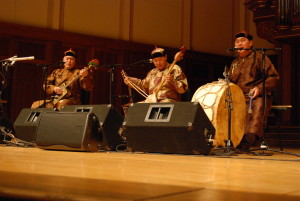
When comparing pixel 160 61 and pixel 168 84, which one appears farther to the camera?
pixel 160 61

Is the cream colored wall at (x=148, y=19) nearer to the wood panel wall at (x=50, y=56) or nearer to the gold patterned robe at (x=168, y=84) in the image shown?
the wood panel wall at (x=50, y=56)

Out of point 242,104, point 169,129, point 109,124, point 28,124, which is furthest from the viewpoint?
point 28,124

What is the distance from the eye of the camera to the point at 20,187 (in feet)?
3.80

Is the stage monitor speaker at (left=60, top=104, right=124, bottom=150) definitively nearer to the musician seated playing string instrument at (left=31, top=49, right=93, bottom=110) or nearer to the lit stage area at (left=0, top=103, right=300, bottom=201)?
the lit stage area at (left=0, top=103, right=300, bottom=201)

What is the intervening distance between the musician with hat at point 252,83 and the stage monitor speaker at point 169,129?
0.77 m

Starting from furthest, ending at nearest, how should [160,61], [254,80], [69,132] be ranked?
1. [160,61]
2. [254,80]
3. [69,132]

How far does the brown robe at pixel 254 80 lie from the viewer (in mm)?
4207

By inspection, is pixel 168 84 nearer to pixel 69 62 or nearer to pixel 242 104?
pixel 242 104

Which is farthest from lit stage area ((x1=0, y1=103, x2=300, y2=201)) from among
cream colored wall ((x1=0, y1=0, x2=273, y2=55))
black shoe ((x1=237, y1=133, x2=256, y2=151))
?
cream colored wall ((x1=0, y1=0, x2=273, y2=55))

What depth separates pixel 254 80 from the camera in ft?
14.6

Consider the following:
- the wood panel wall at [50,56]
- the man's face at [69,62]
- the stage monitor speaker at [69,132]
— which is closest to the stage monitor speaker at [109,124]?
the stage monitor speaker at [69,132]

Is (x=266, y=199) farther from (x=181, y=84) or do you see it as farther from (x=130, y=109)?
(x=181, y=84)

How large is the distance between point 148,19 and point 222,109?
15.8 feet

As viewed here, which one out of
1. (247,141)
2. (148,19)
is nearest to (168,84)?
(247,141)
